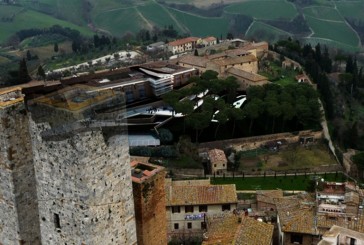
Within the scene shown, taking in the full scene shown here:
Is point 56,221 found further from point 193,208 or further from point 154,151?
point 154,151

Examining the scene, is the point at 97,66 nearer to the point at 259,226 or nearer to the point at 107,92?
the point at 259,226

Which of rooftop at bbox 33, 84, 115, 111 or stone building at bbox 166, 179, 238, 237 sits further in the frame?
stone building at bbox 166, 179, 238, 237

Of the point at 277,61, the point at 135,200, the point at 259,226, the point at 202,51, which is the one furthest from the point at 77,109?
the point at 202,51

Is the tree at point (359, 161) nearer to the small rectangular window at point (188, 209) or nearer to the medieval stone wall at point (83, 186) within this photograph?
the small rectangular window at point (188, 209)

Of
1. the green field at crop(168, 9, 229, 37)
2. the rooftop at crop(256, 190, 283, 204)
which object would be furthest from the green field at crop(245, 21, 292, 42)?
the rooftop at crop(256, 190, 283, 204)

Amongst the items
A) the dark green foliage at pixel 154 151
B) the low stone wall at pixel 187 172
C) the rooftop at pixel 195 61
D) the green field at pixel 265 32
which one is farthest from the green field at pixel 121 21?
the low stone wall at pixel 187 172

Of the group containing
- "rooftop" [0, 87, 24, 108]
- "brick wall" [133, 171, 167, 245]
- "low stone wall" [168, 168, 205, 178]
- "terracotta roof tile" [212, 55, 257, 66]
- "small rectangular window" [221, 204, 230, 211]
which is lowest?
"low stone wall" [168, 168, 205, 178]

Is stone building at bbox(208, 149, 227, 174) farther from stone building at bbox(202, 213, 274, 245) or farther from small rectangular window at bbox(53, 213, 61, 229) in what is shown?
small rectangular window at bbox(53, 213, 61, 229)

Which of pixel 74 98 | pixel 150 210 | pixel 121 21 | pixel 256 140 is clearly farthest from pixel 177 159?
pixel 121 21
